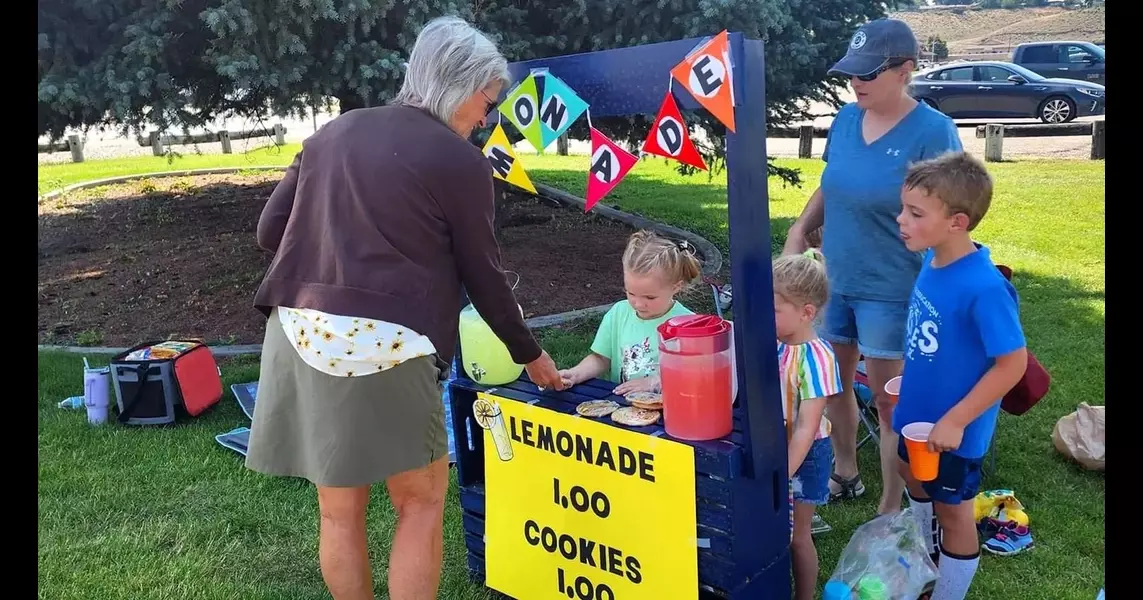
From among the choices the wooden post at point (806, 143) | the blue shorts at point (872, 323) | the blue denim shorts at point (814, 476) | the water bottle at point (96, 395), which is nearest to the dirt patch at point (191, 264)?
the water bottle at point (96, 395)

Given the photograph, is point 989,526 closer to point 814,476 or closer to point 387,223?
point 814,476

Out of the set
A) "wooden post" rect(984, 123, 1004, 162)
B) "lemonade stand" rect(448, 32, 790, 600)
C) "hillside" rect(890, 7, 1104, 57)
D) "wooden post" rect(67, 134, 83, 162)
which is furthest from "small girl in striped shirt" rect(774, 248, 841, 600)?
"hillside" rect(890, 7, 1104, 57)

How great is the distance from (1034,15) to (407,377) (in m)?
41.4

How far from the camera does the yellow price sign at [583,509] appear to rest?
2.28 metres

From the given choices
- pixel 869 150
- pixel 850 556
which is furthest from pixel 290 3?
pixel 850 556

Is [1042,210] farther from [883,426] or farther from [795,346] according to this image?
[795,346]

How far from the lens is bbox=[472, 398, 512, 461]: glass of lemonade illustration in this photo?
103 inches

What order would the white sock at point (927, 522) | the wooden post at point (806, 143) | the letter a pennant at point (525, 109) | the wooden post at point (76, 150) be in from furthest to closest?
the wooden post at point (76, 150), the wooden post at point (806, 143), the white sock at point (927, 522), the letter a pennant at point (525, 109)

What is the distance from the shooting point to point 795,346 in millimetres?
2424

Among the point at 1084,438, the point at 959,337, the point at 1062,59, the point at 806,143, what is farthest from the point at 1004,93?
the point at 959,337

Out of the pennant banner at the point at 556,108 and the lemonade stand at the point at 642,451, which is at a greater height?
the pennant banner at the point at 556,108

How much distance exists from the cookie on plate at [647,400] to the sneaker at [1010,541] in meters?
1.38

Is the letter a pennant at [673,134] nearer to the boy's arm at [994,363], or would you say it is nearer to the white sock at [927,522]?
the boy's arm at [994,363]

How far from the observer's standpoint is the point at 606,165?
8.20ft
